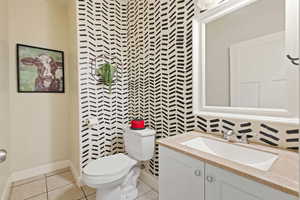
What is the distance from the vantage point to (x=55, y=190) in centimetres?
168

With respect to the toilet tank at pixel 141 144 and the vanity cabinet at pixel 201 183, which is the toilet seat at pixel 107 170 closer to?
the toilet tank at pixel 141 144

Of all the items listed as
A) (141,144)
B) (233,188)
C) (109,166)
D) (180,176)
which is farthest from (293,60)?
(109,166)

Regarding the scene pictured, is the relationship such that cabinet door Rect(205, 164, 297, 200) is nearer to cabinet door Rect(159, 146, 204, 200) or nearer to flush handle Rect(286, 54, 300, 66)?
cabinet door Rect(159, 146, 204, 200)

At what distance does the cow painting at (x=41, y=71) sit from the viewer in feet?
6.25

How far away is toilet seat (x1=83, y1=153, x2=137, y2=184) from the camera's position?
1.22 m

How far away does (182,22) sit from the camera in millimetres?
1395

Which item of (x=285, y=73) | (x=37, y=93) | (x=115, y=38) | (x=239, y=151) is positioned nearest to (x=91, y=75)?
(x=115, y=38)

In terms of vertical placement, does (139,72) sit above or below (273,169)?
above

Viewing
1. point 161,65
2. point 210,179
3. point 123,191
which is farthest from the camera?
point 161,65

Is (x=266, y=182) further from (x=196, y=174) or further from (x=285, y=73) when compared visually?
(x=285, y=73)

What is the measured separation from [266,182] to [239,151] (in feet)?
1.33

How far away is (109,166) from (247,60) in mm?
1457

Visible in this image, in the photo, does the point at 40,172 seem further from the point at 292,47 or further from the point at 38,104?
the point at 292,47

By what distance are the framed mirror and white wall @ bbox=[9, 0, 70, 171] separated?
1972mm
